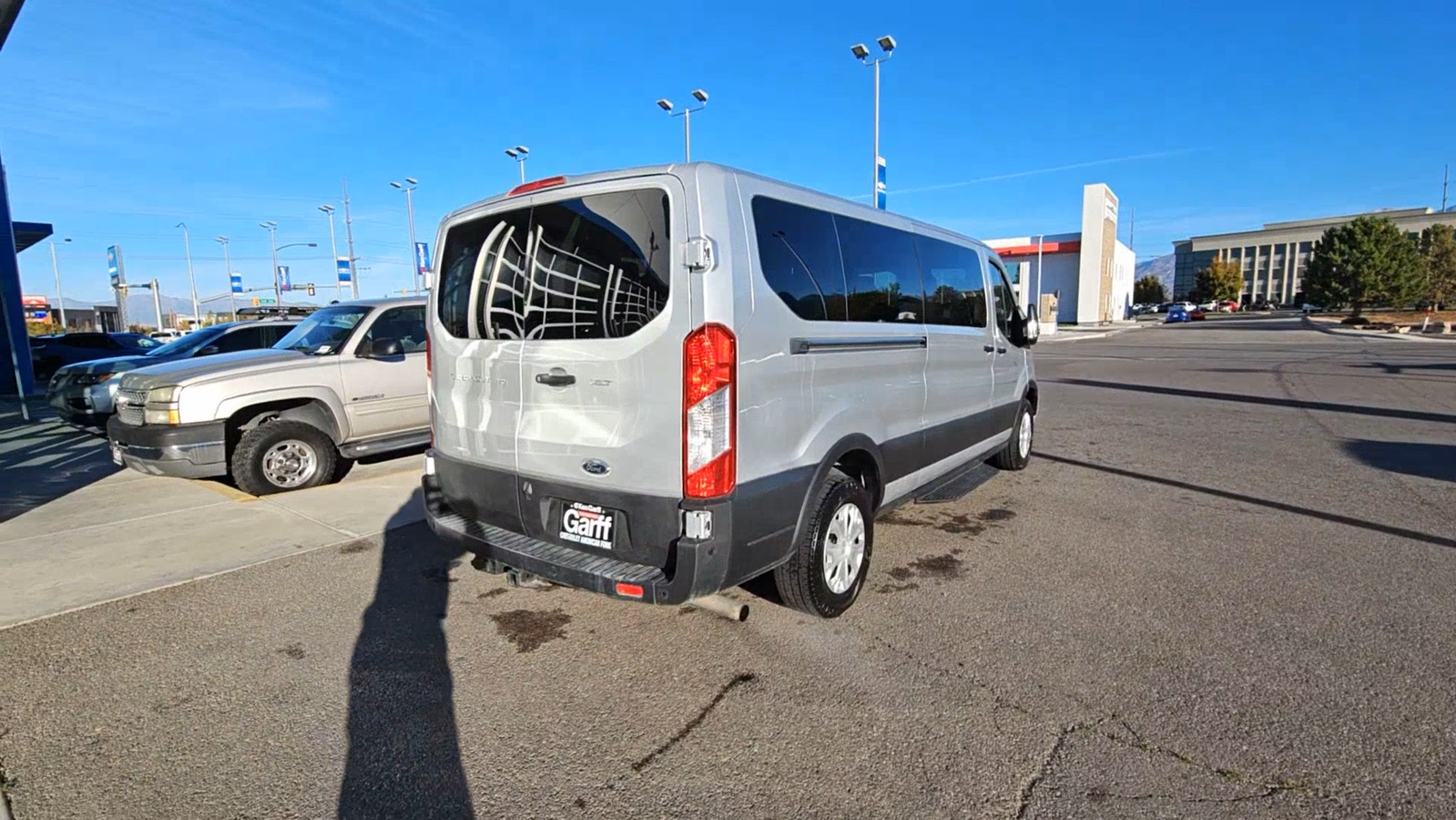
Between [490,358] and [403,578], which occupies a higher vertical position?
[490,358]

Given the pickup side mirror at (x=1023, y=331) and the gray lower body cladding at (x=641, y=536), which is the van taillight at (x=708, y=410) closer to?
the gray lower body cladding at (x=641, y=536)

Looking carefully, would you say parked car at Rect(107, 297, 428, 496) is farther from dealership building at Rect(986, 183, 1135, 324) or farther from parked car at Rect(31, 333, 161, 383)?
dealership building at Rect(986, 183, 1135, 324)

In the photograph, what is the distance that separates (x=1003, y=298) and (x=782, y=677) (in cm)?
433

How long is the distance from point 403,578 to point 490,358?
176 centimetres

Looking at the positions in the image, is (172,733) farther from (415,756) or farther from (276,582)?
(276,582)

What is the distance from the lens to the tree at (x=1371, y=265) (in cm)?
6450

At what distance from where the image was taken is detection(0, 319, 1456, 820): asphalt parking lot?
2469mm

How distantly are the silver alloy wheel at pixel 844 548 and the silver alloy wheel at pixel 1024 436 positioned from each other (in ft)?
12.2

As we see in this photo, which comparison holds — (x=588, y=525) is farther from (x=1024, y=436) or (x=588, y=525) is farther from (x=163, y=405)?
(x=1024, y=436)

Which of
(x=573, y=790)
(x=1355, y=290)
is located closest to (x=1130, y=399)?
(x=573, y=790)

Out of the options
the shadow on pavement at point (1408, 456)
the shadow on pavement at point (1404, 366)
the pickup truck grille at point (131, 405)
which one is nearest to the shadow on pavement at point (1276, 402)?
the shadow on pavement at point (1408, 456)

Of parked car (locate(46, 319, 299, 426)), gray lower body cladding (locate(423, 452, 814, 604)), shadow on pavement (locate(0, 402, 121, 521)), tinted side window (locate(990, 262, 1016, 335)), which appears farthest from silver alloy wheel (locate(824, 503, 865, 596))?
parked car (locate(46, 319, 299, 426))

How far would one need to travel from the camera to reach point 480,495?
3713 millimetres

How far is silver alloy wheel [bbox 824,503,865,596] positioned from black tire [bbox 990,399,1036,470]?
3348 millimetres
